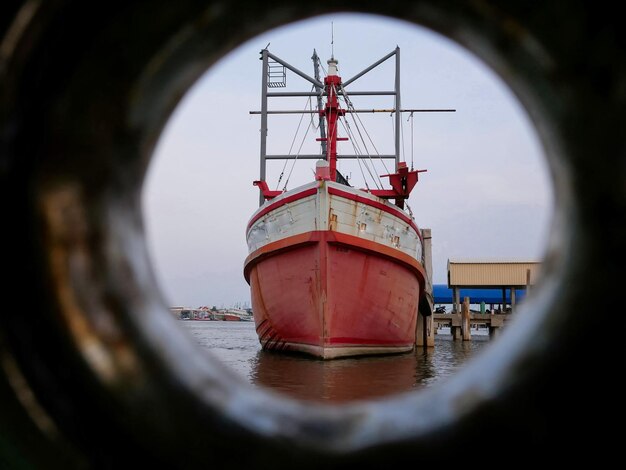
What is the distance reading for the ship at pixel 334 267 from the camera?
395 inches

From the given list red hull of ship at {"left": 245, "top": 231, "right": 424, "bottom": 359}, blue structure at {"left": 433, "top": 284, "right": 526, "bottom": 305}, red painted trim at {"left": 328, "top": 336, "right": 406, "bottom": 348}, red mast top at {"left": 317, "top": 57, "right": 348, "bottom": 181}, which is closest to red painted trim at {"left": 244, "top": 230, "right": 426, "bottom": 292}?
red hull of ship at {"left": 245, "top": 231, "right": 424, "bottom": 359}

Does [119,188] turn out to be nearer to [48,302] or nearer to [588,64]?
[48,302]

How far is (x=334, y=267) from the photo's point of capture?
10016 millimetres

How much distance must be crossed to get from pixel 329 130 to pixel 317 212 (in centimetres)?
366

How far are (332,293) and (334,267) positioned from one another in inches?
19.6

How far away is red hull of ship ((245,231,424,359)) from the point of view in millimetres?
9977

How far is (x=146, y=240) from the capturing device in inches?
48.7

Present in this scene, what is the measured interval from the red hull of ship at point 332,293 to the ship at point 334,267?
0.02 metres

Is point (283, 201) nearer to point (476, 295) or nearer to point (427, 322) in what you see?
point (427, 322)

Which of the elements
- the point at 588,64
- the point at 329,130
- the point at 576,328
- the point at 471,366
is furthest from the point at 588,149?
the point at 329,130

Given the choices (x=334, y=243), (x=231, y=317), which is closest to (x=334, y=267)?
(x=334, y=243)

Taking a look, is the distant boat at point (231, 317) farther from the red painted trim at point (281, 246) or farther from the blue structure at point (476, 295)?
the red painted trim at point (281, 246)

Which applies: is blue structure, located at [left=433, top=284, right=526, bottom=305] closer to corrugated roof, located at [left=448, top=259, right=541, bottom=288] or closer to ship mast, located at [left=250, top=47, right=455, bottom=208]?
corrugated roof, located at [left=448, top=259, right=541, bottom=288]

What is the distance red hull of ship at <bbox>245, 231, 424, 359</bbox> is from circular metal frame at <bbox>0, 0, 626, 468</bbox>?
8.81m
